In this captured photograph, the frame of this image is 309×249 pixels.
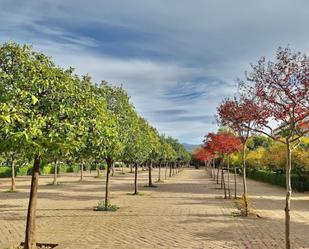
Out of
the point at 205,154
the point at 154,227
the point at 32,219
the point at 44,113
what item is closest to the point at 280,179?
the point at 205,154

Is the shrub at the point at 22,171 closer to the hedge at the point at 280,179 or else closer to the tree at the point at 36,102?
the hedge at the point at 280,179

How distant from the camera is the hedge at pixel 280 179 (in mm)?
29991

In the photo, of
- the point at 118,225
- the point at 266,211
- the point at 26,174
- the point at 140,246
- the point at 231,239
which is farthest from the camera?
the point at 26,174

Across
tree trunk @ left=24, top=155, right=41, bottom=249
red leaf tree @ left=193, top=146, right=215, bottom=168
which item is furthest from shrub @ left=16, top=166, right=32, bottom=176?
tree trunk @ left=24, top=155, right=41, bottom=249

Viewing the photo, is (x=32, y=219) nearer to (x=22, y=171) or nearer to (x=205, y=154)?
(x=205, y=154)

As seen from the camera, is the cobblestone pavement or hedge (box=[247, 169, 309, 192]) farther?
hedge (box=[247, 169, 309, 192])

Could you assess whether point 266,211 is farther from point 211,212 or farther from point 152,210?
point 152,210

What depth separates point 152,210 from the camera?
16.6 meters

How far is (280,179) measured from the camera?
35250 millimetres

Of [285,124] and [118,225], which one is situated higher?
[285,124]

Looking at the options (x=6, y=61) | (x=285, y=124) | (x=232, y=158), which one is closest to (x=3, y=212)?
(x=6, y=61)

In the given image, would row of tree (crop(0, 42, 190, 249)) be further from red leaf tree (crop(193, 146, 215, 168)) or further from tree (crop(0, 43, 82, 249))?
red leaf tree (crop(193, 146, 215, 168))

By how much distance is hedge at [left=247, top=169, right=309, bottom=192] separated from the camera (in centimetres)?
2999

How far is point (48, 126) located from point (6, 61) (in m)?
1.73
